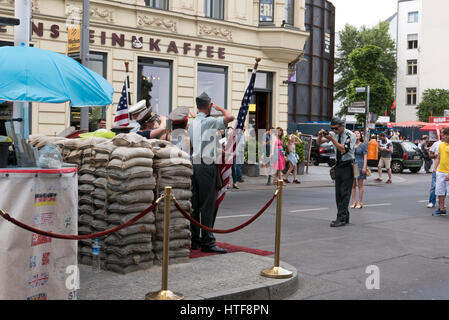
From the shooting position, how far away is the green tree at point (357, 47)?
230 feet

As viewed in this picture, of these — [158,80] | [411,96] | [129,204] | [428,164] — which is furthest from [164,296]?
[411,96]

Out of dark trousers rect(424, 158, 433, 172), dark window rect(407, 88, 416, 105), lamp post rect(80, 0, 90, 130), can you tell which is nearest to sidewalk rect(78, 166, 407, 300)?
lamp post rect(80, 0, 90, 130)

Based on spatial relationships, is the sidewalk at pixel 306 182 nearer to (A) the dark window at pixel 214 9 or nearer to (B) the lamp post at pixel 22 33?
(A) the dark window at pixel 214 9

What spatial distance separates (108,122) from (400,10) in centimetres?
5952

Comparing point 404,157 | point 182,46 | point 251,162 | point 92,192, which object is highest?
point 182,46

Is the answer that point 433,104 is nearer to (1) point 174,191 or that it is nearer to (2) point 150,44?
(2) point 150,44

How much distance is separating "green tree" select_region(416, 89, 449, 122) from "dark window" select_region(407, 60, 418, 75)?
6118mm

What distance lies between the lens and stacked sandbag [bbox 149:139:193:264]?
6500 mm

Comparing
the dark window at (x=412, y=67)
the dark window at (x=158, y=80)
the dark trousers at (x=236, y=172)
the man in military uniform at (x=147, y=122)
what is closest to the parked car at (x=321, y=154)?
the dark window at (x=158, y=80)

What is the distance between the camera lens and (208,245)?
7504 mm

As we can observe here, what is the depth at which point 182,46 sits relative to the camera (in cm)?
2167

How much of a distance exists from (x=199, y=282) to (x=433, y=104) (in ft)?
198
